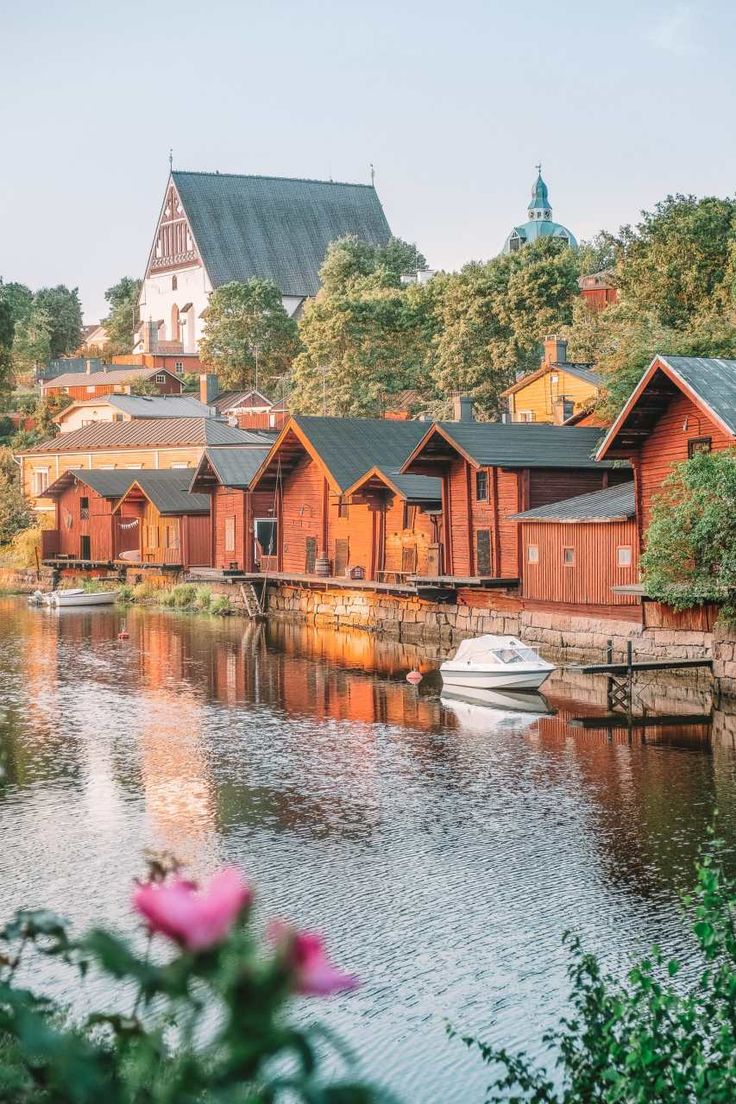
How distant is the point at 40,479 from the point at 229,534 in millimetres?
29281

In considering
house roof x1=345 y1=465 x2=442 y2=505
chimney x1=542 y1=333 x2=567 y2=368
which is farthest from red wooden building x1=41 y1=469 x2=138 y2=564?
house roof x1=345 y1=465 x2=442 y2=505

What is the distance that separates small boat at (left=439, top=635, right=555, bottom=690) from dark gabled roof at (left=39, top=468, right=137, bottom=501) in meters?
39.5

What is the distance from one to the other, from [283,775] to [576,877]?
842 cm

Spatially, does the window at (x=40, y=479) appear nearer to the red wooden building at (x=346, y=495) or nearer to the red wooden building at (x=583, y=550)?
the red wooden building at (x=346, y=495)

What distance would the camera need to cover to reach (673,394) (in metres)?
36.2

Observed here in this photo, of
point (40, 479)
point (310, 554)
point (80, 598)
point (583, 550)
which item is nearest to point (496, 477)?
point (583, 550)

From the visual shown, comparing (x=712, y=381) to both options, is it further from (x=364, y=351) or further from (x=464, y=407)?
(x=364, y=351)

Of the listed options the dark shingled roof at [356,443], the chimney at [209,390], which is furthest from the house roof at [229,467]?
the chimney at [209,390]

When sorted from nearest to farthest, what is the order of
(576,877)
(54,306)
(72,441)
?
(576,877) < (72,441) < (54,306)

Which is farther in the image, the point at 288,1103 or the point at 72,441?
the point at 72,441

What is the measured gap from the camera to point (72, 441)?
87438mm

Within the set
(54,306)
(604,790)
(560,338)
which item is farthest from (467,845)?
(54,306)

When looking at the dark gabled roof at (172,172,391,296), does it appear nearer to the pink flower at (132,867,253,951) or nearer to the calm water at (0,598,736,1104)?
the calm water at (0,598,736,1104)

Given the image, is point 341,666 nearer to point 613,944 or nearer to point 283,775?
Answer: point 283,775
